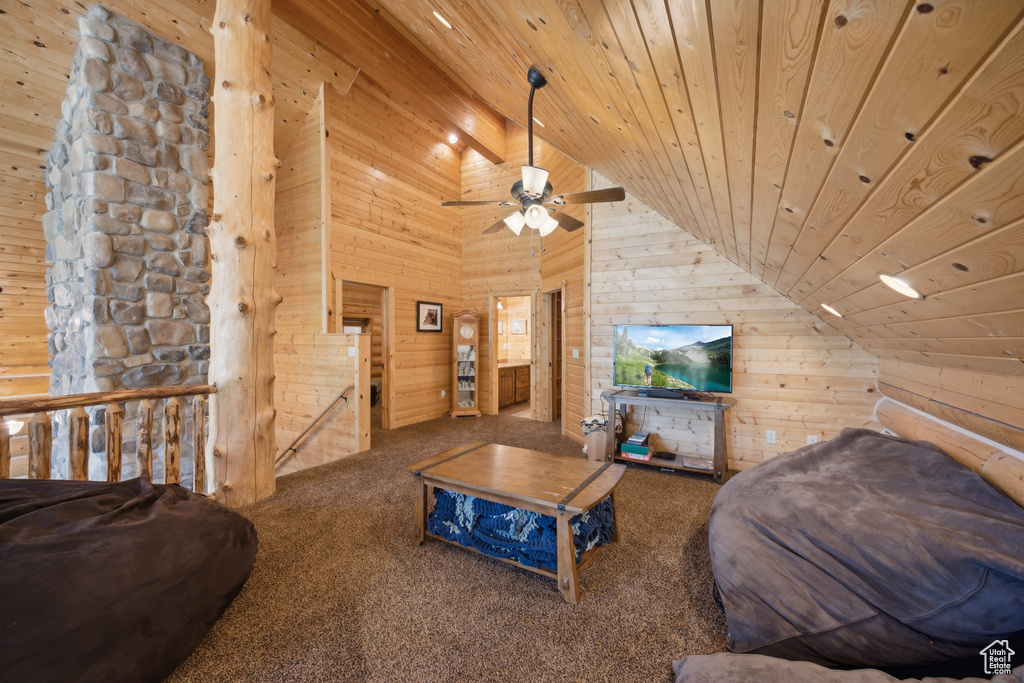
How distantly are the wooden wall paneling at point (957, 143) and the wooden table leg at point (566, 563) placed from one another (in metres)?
1.63

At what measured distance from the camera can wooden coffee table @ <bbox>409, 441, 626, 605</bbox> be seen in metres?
1.93

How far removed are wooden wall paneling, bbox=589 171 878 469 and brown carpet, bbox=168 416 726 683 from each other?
4.13ft

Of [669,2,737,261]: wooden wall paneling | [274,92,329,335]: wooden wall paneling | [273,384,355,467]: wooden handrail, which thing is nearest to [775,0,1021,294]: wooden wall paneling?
[669,2,737,261]: wooden wall paneling

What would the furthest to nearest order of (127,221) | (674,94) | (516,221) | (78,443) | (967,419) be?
(127,221)
(516,221)
(78,443)
(967,419)
(674,94)

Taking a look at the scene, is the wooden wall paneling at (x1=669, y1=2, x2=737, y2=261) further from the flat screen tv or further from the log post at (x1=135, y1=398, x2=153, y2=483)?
the log post at (x1=135, y1=398, x2=153, y2=483)

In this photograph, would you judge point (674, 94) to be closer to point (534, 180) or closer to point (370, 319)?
point (534, 180)

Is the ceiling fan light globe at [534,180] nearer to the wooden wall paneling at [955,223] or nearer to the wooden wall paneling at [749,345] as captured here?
the wooden wall paneling at [955,223]

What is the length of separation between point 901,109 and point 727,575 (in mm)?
1776

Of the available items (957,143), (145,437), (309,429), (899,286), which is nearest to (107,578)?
(145,437)

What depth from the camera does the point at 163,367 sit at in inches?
123

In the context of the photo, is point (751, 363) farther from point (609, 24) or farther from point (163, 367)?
point (163, 367)

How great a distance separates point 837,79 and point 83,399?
343cm

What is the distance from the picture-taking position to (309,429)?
483 cm

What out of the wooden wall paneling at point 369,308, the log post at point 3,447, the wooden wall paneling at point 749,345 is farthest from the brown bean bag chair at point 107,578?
the wooden wall paneling at point 369,308
